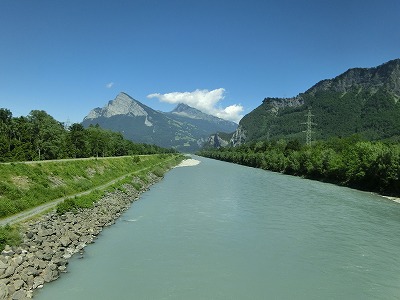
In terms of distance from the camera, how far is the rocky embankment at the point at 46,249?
18.4 meters

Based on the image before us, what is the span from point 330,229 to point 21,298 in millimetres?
28187

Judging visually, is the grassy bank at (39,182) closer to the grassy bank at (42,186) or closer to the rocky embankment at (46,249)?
the grassy bank at (42,186)

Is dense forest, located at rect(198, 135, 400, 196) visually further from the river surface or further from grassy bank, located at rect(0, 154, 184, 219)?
grassy bank, located at rect(0, 154, 184, 219)

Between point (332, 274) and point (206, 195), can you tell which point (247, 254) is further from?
point (206, 195)

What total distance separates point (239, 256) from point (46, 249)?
13545mm

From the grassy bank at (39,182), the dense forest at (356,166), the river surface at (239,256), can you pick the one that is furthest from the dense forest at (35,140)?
the dense forest at (356,166)

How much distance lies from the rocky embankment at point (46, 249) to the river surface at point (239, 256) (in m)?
0.81

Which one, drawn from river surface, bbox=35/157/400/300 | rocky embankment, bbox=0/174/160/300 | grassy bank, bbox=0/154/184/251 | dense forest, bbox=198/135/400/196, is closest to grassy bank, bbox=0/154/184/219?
grassy bank, bbox=0/154/184/251

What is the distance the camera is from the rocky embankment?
18.4 metres

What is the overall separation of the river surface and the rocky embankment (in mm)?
809

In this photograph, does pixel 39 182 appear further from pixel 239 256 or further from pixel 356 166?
pixel 356 166

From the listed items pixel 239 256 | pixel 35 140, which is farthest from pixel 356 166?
pixel 35 140

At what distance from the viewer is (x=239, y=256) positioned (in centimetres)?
2622

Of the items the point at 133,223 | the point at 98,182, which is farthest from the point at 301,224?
the point at 98,182
